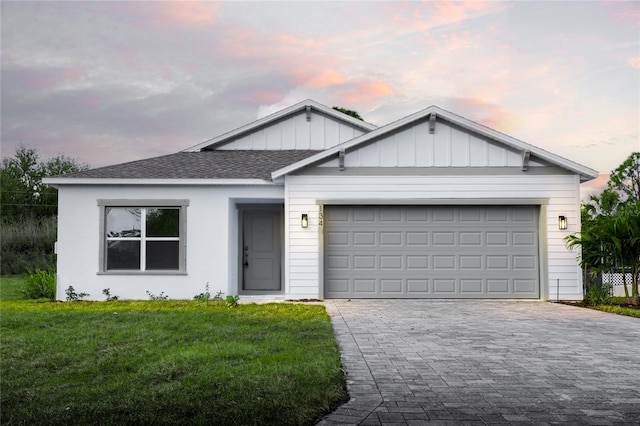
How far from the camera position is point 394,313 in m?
11.2

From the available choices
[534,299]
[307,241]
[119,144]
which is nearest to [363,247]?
[307,241]

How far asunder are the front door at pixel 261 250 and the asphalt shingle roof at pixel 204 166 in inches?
53.0

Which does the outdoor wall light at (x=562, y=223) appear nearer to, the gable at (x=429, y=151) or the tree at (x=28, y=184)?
the gable at (x=429, y=151)

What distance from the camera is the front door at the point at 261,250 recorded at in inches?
608

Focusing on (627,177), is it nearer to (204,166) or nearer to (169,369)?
(204,166)

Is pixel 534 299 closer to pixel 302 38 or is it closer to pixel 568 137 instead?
pixel 568 137

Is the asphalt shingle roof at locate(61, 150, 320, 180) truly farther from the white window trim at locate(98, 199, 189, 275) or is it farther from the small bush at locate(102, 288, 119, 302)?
the small bush at locate(102, 288, 119, 302)

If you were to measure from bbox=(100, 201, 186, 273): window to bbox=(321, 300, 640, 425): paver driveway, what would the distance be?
5.35 metres

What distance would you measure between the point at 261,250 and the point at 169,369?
31.5ft

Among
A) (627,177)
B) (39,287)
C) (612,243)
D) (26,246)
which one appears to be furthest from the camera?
(627,177)

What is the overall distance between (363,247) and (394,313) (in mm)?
3019

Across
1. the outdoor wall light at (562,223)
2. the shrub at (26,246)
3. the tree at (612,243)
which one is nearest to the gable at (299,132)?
the outdoor wall light at (562,223)

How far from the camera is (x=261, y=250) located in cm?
1549

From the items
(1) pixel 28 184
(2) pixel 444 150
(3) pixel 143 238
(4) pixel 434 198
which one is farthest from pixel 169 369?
(1) pixel 28 184
